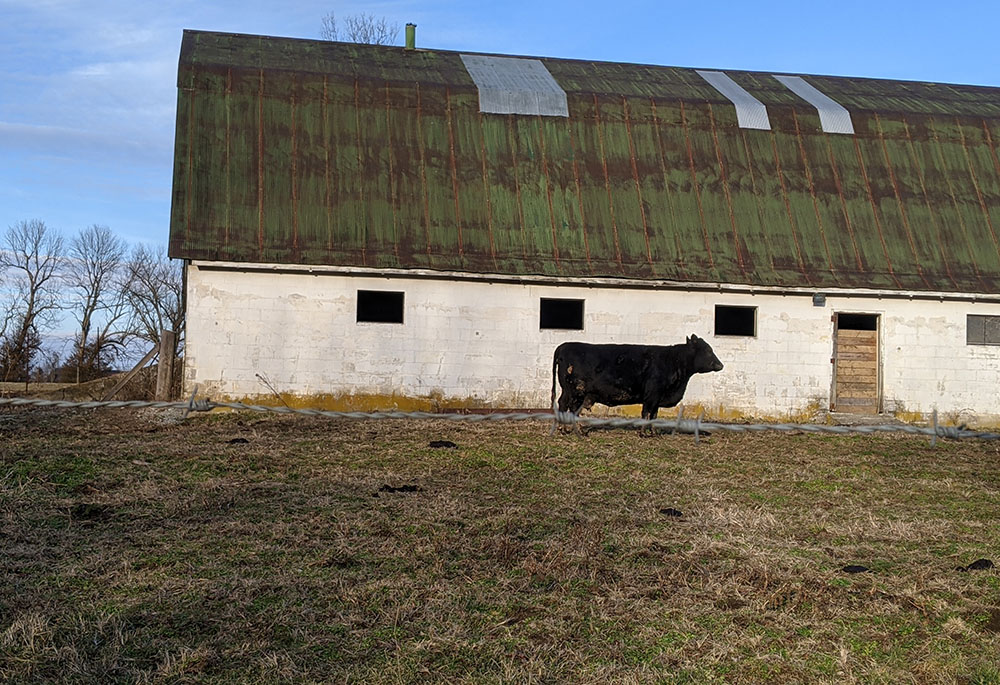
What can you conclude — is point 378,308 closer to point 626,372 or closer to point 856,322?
point 626,372

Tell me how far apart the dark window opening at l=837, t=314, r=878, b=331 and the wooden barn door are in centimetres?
67

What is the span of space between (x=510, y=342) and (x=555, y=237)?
242cm

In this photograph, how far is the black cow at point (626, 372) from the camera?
15.7m

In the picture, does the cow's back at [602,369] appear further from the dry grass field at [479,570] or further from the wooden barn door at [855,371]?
the wooden barn door at [855,371]

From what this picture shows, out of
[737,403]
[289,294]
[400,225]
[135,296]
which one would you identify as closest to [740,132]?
[737,403]

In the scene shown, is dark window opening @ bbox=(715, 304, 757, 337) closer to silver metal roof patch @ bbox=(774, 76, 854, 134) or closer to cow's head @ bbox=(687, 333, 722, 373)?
silver metal roof patch @ bbox=(774, 76, 854, 134)

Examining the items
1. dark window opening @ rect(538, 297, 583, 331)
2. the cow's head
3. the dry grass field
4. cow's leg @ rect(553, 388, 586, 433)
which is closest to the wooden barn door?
the cow's head

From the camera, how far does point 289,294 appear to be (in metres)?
18.2

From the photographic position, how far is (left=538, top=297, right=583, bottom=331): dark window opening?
2175 centimetres

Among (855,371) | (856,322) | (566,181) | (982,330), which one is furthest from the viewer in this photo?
(856,322)

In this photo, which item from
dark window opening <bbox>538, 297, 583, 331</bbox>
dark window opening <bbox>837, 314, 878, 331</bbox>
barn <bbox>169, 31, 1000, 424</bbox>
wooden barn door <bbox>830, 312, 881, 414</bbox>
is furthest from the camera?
dark window opening <bbox>538, 297, 583, 331</bbox>

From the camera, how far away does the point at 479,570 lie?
680 cm

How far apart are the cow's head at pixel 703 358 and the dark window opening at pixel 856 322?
18.9ft

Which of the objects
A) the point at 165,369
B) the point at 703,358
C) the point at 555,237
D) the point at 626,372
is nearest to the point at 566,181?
the point at 555,237
